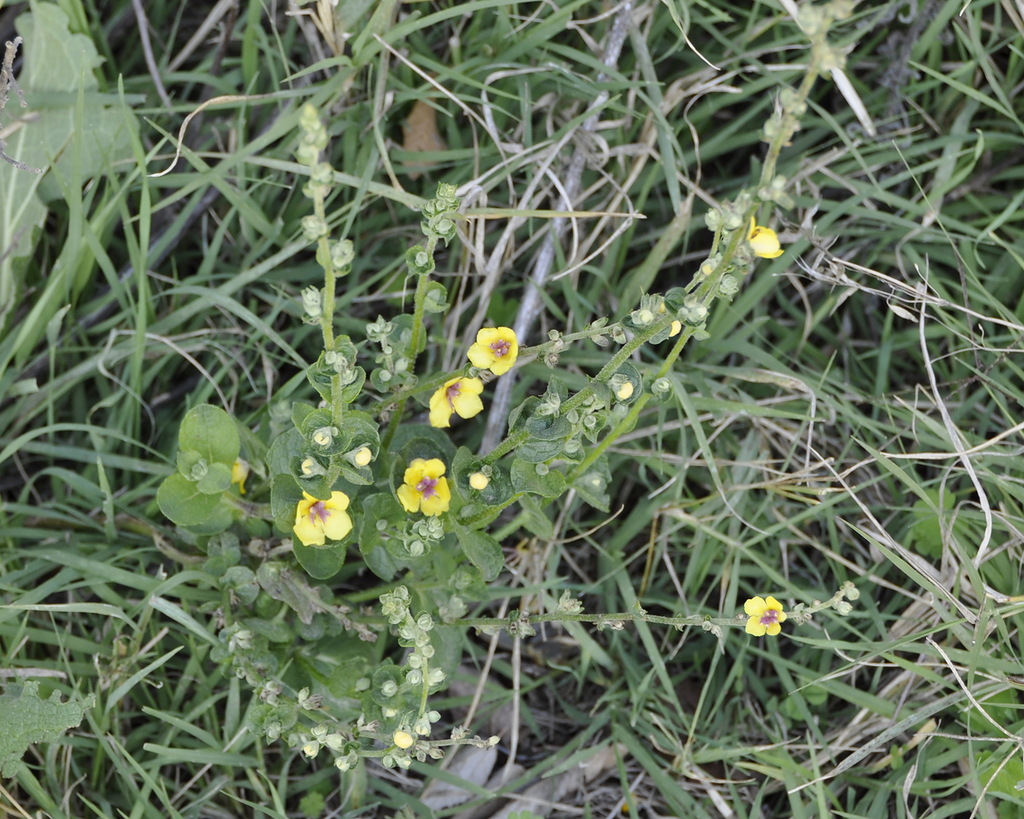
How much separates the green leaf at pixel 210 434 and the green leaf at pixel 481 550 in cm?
65

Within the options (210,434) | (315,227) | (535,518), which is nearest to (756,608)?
(535,518)

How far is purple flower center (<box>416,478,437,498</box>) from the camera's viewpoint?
2273 millimetres

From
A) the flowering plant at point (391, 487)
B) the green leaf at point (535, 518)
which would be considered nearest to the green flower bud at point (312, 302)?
the flowering plant at point (391, 487)

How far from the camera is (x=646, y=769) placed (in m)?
2.95

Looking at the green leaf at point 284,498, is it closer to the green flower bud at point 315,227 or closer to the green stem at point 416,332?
the green stem at point 416,332

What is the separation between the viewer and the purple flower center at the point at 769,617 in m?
2.18

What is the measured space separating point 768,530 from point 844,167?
136 cm

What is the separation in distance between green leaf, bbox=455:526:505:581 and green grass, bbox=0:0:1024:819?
0.57 metres

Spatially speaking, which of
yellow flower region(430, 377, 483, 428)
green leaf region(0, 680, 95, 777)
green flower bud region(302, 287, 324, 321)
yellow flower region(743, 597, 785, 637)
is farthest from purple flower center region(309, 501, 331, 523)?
yellow flower region(743, 597, 785, 637)

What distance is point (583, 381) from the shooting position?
2885mm

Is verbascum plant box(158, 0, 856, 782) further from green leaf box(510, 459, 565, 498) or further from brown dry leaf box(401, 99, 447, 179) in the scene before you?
brown dry leaf box(401, 99, 447, 179)

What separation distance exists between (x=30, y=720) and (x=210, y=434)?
90 centimetres

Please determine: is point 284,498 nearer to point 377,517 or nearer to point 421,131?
point 377,517

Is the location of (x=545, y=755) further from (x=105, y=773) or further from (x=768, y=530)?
(x=105, y=773)
